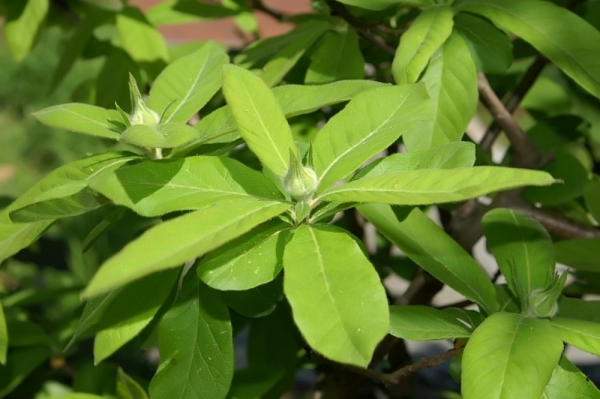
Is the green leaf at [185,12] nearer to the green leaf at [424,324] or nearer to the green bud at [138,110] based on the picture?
the green bud at [138,110]

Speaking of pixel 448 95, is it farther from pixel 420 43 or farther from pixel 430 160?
pixel 430 160

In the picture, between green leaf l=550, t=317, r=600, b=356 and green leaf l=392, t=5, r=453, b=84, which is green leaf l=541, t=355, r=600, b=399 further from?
green leaf l=392, t=5, r=453, b=84

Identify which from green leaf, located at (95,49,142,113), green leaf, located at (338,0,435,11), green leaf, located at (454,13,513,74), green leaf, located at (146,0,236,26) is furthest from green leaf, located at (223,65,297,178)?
green leaf, located at (146,0,236,26)

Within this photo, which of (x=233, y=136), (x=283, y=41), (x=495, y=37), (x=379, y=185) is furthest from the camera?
(x=283, y=41)

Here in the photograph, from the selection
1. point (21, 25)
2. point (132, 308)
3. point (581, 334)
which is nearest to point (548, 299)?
point (581, 334)

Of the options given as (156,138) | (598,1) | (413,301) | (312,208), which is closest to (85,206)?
(156,138)

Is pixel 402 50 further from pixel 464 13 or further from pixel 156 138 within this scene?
pixel 156 138

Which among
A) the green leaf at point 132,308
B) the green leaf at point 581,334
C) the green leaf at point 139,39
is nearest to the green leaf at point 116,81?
the green leaf at point 139,39
